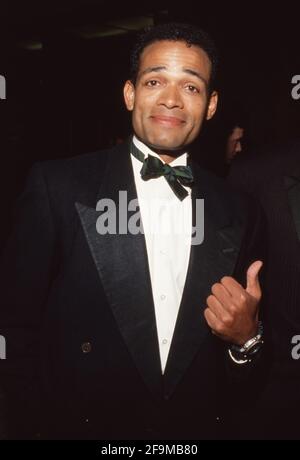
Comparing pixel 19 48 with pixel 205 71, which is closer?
pixel 205 71

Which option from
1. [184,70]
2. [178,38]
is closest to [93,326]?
[184,70]

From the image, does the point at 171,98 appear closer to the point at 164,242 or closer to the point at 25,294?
the point at 164,242

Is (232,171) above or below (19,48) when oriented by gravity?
below

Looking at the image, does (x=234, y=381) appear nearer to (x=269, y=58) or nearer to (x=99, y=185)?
(x=99, y=185)

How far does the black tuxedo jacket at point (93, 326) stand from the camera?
1842mm

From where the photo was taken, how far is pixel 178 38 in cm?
199

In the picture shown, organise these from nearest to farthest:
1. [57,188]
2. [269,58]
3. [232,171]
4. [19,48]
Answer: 1. [57,188]
2. [232,171]
3. [269,58]
4. [19,48]

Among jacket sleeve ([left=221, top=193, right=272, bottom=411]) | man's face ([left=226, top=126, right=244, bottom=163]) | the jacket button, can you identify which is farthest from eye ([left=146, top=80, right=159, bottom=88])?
man's face ([left=226, top=126, right=244, bottom=163])

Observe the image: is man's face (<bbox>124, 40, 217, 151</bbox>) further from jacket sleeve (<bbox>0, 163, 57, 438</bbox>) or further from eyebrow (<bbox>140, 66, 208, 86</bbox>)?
jacket sleeve (<bbox>0, 163, 57, 438</bbox>)

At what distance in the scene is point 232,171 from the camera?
249cm

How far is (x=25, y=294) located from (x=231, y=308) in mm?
726

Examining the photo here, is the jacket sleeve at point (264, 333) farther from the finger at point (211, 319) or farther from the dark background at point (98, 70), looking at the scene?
the dark background at point (98, 70)

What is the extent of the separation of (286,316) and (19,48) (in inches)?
247
